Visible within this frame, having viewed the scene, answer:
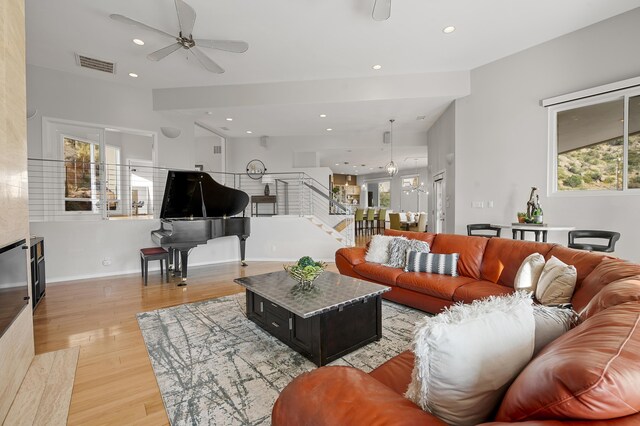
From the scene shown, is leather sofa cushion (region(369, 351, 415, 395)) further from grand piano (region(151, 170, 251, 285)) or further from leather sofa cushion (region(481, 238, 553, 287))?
grand piano (region(151, 170, 251, 285))

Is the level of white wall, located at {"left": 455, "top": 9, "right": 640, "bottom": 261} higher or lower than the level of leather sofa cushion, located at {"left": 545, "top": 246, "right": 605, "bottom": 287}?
higher

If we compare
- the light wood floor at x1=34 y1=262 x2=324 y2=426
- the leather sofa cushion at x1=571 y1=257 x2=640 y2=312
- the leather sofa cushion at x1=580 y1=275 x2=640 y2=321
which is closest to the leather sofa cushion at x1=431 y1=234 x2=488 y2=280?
the leather sofa cushion at x1=571 y1=257 x2=640 y2=312

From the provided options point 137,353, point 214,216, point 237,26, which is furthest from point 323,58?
point 137,353

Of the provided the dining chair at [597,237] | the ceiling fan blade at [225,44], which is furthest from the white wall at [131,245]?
the dining chair at [597,237]

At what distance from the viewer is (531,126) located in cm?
433

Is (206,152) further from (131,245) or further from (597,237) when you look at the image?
(597,237)

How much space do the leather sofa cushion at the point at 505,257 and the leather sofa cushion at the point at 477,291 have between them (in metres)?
0.12

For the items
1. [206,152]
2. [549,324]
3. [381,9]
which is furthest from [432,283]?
[206,152]

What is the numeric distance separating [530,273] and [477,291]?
443mm

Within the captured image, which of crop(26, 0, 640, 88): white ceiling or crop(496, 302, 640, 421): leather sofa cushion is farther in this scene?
crop(26, 0, 640, 88): white ceiling

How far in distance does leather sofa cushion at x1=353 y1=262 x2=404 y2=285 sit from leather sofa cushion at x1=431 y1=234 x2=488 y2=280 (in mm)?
628

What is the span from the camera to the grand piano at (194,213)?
410 centimetres

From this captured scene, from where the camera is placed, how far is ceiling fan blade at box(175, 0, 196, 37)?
289 cm

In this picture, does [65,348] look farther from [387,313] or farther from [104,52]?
[104,52]
